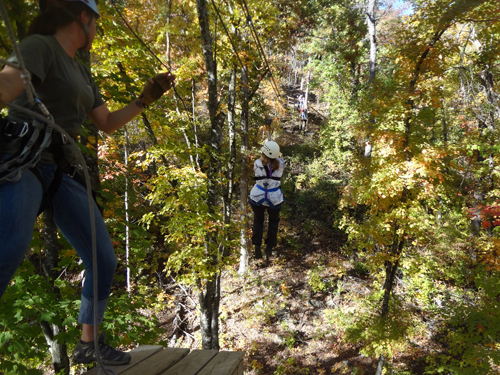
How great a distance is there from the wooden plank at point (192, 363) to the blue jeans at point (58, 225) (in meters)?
0.58

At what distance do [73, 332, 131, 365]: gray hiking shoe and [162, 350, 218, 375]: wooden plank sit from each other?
276 mm

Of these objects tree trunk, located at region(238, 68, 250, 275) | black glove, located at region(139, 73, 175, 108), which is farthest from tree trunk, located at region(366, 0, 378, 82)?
black glove, located at region(139, 73, 175, 108)

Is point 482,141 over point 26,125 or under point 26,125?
over

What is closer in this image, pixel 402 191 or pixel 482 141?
pixel 402 191

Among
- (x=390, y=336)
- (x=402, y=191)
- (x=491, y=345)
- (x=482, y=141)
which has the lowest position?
(x=390, y=336)

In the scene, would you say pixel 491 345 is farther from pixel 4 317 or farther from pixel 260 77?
pixel 260 77

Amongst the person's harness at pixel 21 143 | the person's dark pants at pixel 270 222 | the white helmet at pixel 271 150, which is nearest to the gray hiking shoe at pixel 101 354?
the person's harness at pixel 21 143

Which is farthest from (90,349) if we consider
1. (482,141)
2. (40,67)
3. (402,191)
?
(482,141)

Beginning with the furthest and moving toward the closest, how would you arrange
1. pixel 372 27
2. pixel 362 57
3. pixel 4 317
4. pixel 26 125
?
pixel 362 57 < pixel 372 27 < pixel 4 317 < pixel 26 125

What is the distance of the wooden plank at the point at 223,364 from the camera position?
1.67m

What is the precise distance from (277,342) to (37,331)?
947cm

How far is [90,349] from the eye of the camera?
1.54 meters

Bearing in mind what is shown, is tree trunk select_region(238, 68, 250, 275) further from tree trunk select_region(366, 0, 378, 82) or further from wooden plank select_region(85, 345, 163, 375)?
wooden plank select_region(85, 345, 163, 375)

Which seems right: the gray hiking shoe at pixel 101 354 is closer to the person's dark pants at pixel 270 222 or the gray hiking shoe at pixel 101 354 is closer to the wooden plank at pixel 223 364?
the wooden plank at pixel 223 364
